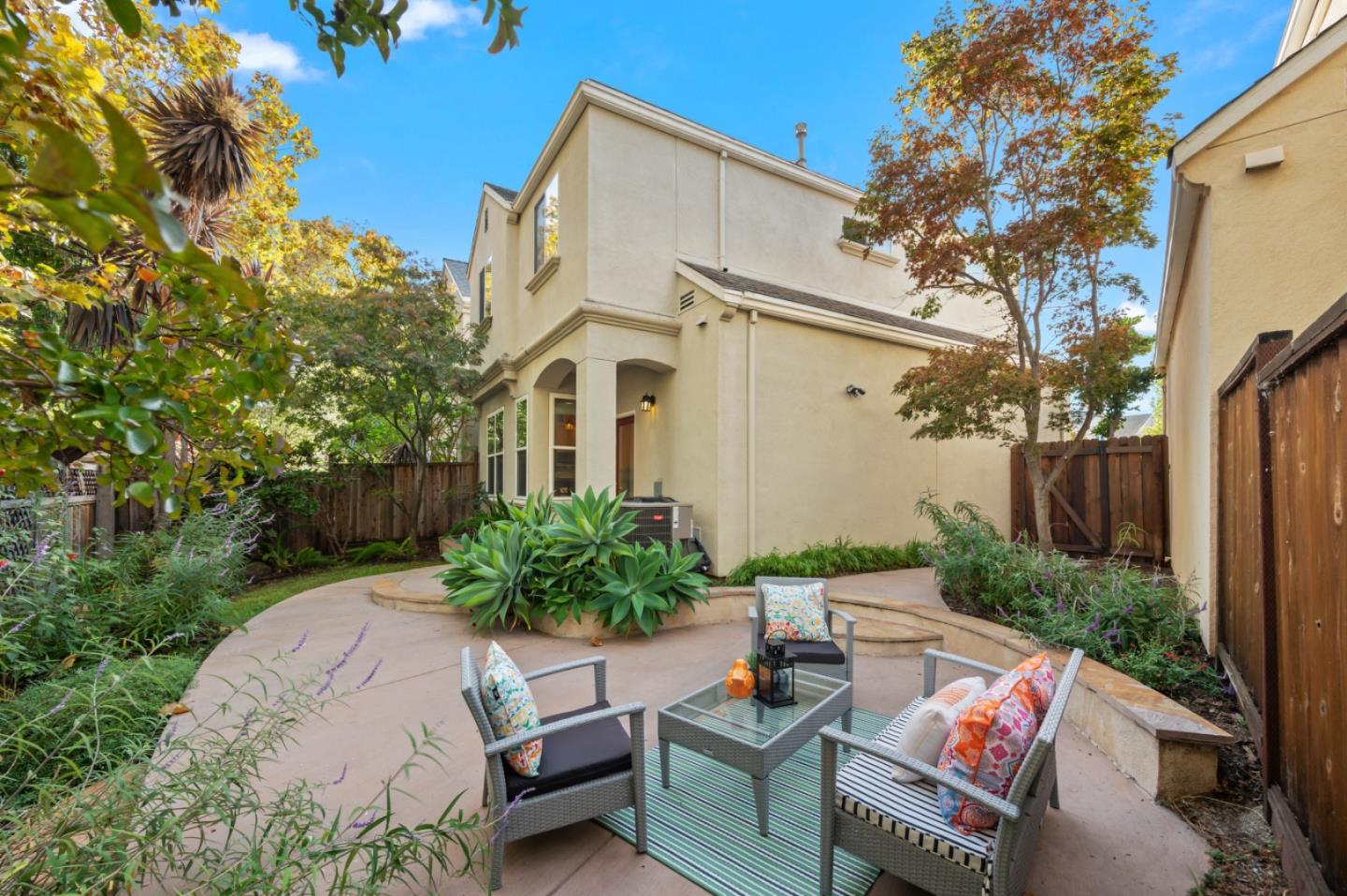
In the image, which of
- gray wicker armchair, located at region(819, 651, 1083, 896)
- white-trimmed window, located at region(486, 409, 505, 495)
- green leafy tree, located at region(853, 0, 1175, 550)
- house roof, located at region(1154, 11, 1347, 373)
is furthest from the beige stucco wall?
white-trimmed window, located at region(486, 409, 505, 495)

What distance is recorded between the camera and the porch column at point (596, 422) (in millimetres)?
7781

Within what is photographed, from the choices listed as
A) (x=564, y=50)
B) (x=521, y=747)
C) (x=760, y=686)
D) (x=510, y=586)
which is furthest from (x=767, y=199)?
(x=521, y=747)

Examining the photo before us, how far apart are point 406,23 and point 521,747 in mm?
2788

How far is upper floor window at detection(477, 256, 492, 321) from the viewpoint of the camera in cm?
1266

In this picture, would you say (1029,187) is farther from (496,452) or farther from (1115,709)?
(496,452)

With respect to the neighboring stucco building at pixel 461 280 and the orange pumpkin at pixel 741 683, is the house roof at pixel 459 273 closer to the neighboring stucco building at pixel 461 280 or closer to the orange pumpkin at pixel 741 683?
the neighboring stucco building at pixel 461 280

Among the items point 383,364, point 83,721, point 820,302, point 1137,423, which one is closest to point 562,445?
point 383,364

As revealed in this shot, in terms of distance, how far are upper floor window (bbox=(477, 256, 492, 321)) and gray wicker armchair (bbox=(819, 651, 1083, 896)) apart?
1192cm

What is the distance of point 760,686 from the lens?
11.9ft

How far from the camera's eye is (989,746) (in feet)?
7.16

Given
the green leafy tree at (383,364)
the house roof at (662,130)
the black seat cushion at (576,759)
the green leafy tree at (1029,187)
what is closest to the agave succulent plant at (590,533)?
the black seat cushion at (576,759)

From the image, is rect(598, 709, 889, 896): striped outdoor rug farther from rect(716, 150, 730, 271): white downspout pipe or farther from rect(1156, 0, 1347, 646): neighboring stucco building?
rect(716, 150, 730, 271): white downspout pipe

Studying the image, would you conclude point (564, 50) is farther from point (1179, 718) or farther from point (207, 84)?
point (1179, 718)

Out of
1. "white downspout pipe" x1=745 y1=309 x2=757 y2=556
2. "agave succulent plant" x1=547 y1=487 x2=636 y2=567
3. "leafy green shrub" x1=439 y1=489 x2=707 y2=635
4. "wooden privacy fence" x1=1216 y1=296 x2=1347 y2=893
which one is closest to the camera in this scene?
"wooden privacy fence" x1=1216 y1=296 x2=1347 y2=893
